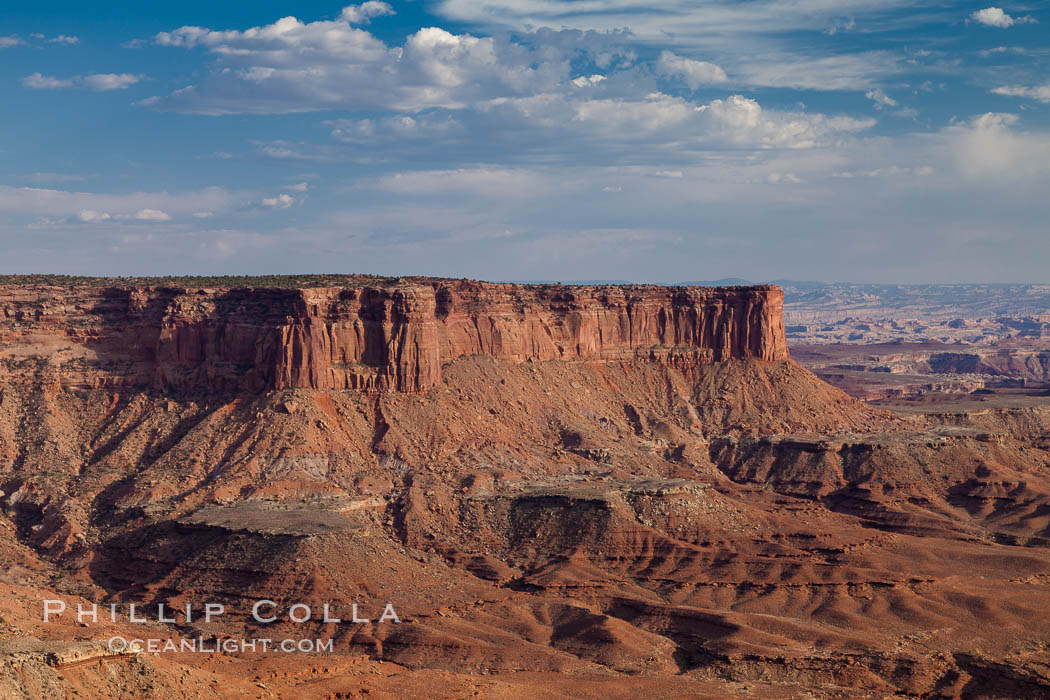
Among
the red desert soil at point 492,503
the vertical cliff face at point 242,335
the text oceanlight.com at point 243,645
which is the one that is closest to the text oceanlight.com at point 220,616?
the text oceanlight.com at point 243,645

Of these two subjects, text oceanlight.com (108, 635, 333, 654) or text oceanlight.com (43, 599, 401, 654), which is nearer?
text oceanlight.com (108, 635, 333, 654)

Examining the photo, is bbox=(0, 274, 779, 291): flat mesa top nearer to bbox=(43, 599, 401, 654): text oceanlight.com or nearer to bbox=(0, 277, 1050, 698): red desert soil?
bbox=(0, 277, 1050, 698): red desert soil

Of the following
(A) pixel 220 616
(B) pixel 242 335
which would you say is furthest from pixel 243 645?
(B) pixel 242 335

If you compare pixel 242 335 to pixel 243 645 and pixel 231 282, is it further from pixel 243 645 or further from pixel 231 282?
pixel 243 645

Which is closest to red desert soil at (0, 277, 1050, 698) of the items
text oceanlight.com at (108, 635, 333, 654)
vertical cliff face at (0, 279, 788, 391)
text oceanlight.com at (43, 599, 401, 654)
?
vertical cliff face at (0, 279, 788, 391)

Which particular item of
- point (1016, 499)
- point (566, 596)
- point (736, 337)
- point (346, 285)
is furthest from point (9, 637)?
point (736, 337)

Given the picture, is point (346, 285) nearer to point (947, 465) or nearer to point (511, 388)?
point (511, 388)

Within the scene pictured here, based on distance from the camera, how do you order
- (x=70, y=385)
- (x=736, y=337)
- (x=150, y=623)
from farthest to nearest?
(x=736, y=337)
(x=70, y=385)
(x=150, y=623)

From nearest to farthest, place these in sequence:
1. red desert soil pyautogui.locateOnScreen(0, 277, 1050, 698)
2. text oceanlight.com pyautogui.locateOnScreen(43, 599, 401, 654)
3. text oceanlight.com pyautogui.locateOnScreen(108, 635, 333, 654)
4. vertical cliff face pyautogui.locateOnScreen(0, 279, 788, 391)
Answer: text oceanlight.com pyautogui.locateOnScreen(108, 635, 333, 654) < red desert soil pyautogui.locateOnScreen(0, 277, 1050, 698) < text oceanlight.com pyautogui.locateOnScreen(43, 599, 401, 654) < vertical cliff face pyautogui.locateOnScreen(0, 279, 788, 391)

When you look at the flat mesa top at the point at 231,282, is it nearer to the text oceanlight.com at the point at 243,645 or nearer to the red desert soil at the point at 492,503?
the red desert soil at the point at 492,503
